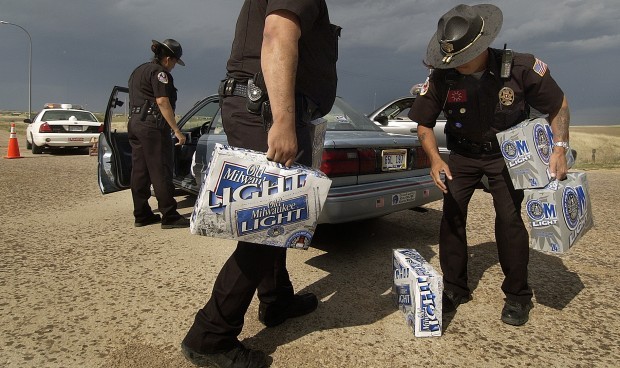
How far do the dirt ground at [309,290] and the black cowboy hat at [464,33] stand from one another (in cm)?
146

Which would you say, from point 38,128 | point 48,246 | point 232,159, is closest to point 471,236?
point 232,159

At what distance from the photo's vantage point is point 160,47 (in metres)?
4.14

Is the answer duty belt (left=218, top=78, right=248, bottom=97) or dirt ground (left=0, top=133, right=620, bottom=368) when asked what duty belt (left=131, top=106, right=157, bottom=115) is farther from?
duty belt (left=218, top=78, right=248, bottom=97)

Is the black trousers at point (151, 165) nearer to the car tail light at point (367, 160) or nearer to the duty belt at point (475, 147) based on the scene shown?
the car tail light at point (367, 160)

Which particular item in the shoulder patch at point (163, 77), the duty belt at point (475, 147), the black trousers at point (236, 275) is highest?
the shoulder patch at point (163, 77)

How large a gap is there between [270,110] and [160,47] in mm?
2976

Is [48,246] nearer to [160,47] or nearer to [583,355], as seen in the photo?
[160,47]

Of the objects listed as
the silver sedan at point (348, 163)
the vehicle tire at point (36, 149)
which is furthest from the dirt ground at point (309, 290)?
the vehicle tire at point (36, 149)

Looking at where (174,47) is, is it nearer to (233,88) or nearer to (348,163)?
(348,163)

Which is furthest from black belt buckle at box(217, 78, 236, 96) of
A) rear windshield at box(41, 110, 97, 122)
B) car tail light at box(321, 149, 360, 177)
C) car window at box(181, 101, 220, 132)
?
rear windshield at box(41, 110, 97, 122)

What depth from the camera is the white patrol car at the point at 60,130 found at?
→ 1194 cm

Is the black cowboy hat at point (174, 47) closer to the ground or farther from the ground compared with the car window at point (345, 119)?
farther from the ground

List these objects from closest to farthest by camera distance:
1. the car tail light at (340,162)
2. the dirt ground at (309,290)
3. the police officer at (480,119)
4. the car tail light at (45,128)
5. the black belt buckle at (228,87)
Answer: the black belt buckle at (228,87)
the dirt ground at (309,290)
the police officer at (480,119)
the car tail light at (340,162)
the car tail light at (45,128)

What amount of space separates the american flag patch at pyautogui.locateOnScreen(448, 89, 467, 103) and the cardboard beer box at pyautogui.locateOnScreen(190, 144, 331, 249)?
120 cm
